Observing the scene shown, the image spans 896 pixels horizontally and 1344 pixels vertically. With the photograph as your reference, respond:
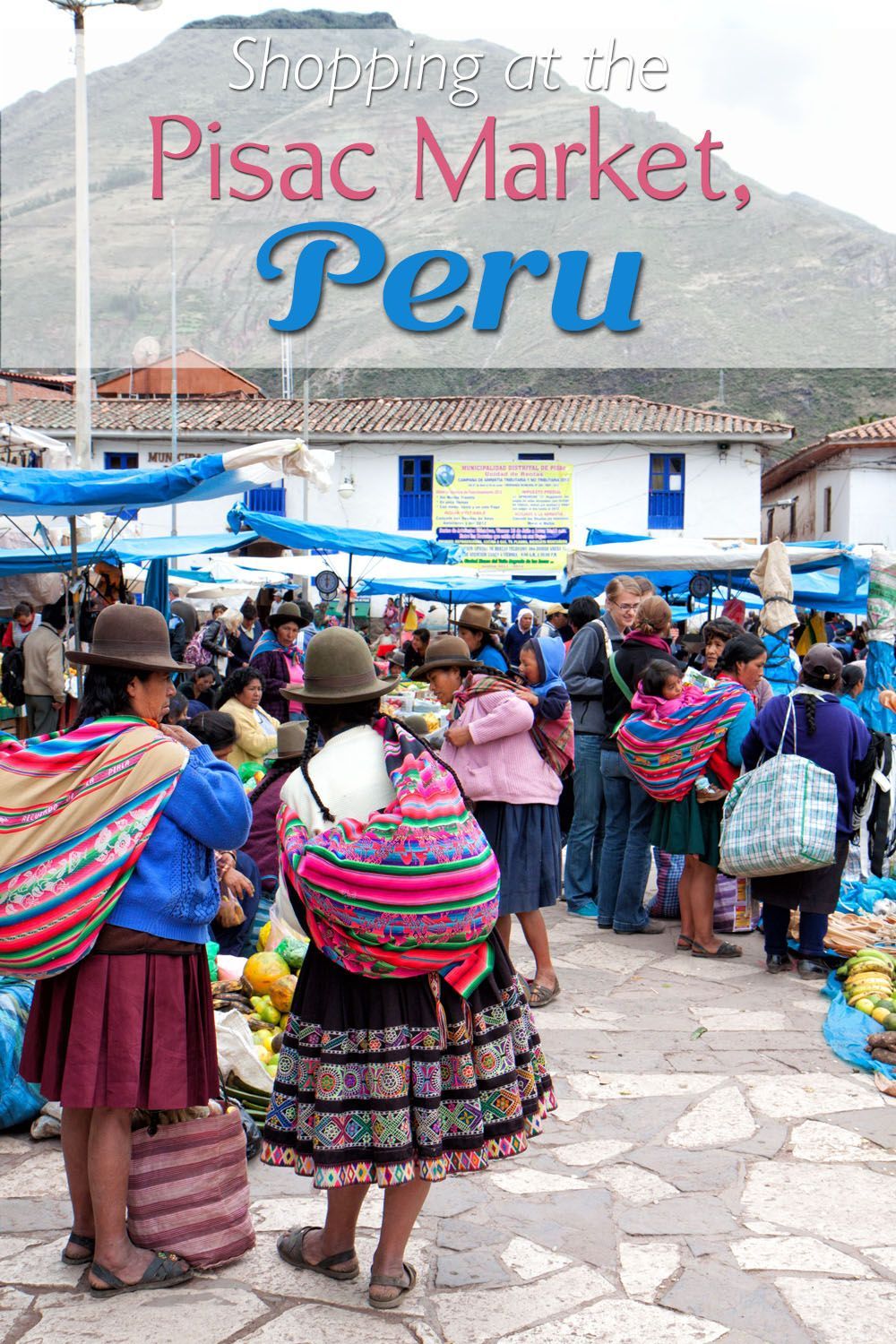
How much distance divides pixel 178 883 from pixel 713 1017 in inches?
135

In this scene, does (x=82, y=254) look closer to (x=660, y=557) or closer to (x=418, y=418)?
(x=660, y=557)

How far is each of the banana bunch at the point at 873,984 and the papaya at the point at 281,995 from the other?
2512 millimetres

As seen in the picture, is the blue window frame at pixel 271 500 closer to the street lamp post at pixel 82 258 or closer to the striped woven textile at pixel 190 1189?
the street lamp post at pixel 82 258

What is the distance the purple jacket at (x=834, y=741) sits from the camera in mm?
6430

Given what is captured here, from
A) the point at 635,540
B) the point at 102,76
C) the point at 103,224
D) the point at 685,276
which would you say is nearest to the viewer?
the point at 635,540

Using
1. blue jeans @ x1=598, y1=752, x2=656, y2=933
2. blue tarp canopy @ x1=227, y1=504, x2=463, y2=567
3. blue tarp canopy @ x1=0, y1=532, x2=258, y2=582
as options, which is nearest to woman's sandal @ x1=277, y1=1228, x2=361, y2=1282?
blue jeans @ x1=598, y1=752, x2=656, y2=933

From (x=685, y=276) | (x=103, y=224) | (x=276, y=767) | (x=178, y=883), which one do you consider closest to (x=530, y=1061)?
(x=178, y=883)

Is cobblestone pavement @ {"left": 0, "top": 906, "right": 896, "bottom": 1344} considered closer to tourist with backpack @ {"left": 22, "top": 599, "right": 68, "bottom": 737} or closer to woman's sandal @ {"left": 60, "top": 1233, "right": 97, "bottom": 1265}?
woman's sandal @ {"left": 60, "top": 1233, "right": 97, "bottom": 1265}

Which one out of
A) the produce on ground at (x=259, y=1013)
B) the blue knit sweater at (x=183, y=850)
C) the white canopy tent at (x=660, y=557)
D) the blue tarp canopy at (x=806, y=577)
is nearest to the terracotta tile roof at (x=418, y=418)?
the blue tarp canopy at (x=806, y=577)

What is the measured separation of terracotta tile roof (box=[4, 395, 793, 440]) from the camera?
3412 cm

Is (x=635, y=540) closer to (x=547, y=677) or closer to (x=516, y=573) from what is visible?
(x=547, y=677)

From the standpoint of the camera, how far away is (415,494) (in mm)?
35219

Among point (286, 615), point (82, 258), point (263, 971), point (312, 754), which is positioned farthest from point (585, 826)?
point (82, 258)

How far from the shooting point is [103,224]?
4131 inches
